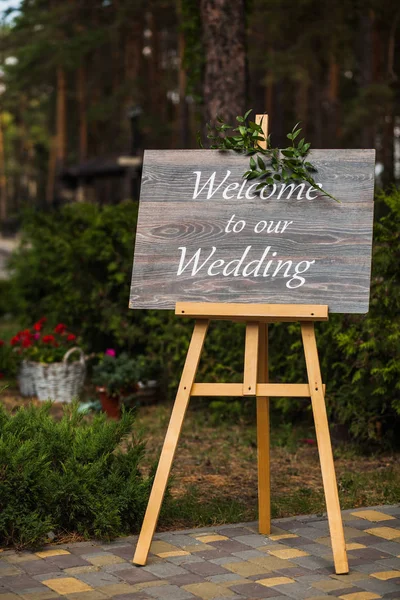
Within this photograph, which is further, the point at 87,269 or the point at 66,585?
the point at 87,269

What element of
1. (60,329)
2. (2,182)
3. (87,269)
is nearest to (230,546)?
(60,329)

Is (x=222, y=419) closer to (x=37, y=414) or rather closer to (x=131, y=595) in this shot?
(x=37, y=414)

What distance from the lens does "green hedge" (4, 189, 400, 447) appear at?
5777 millimetres

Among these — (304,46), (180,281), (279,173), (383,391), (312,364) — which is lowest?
(383,391)

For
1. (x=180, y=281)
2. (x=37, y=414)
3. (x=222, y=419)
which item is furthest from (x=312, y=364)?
(x=222, y=419)

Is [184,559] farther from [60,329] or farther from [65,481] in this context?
[60,329]

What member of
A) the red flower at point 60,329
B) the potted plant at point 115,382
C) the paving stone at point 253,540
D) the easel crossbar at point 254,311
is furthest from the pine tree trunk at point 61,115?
the paving stone at point 253,540

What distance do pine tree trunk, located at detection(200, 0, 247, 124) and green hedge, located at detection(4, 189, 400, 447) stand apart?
4.02 ft

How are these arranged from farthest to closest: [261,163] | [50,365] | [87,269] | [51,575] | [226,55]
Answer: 1. [87,269]
2. [226,55]
3. [50,365]
4. [261,163]
5. [51,575]

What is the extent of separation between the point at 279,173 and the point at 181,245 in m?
0.53

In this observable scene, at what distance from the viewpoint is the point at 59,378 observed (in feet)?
26.5

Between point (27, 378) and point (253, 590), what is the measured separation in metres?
5.17

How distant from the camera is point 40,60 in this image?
27.8 metres

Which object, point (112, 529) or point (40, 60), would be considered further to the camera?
point (40, 60)
